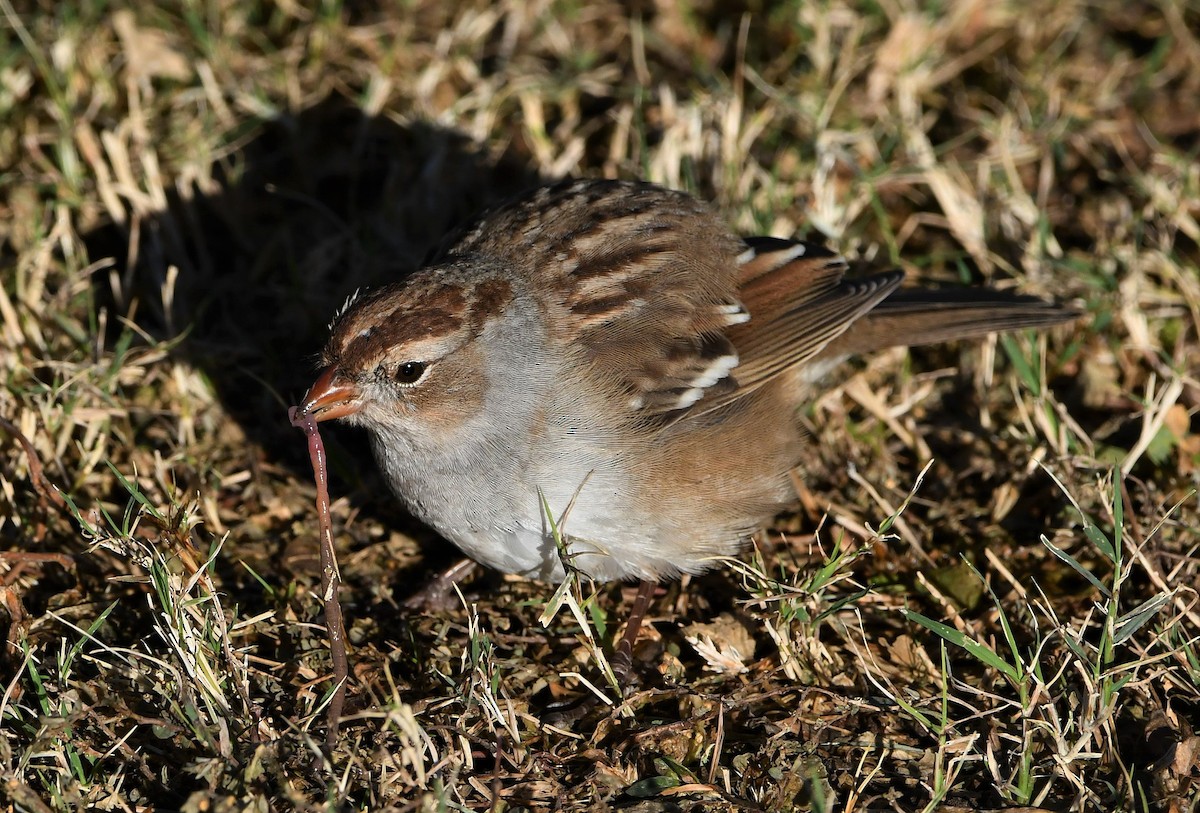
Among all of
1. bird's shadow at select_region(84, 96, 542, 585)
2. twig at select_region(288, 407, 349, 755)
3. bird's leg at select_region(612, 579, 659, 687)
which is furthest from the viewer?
bird's shadow at select_region(84, 96, 542, 585)

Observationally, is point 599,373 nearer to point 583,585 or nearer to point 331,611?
point 583,585

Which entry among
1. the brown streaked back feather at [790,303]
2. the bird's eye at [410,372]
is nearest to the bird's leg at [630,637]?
the brown streaked back feather at [790,303]

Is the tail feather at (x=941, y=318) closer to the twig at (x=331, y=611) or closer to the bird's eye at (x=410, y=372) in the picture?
the bird's eye at (x=410, y=372)

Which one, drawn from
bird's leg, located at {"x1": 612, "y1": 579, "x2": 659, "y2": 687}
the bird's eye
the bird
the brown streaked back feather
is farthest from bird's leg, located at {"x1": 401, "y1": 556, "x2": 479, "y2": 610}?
the brown streaked back feather

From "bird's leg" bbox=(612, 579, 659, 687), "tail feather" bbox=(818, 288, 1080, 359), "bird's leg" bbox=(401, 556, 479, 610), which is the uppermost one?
"tail feather" bbox=(818, 288, 1080, 359)

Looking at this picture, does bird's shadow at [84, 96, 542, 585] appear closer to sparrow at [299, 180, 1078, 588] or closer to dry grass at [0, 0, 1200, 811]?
dry grass at [0, 0, 1200, 811]

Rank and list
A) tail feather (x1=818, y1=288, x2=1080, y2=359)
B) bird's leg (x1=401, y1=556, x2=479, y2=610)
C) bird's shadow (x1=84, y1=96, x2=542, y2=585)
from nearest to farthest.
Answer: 1. bird's leg (x1=401, y1=556, x2=479, y2=610)
2. tail feather (x1=818, y1=288, x2=1080, y2=359)
3. bird's shadow (x1=84, y1=96, x2=542, y2=585)

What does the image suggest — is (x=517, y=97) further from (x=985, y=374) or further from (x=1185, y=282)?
(x=1185, y=282)
